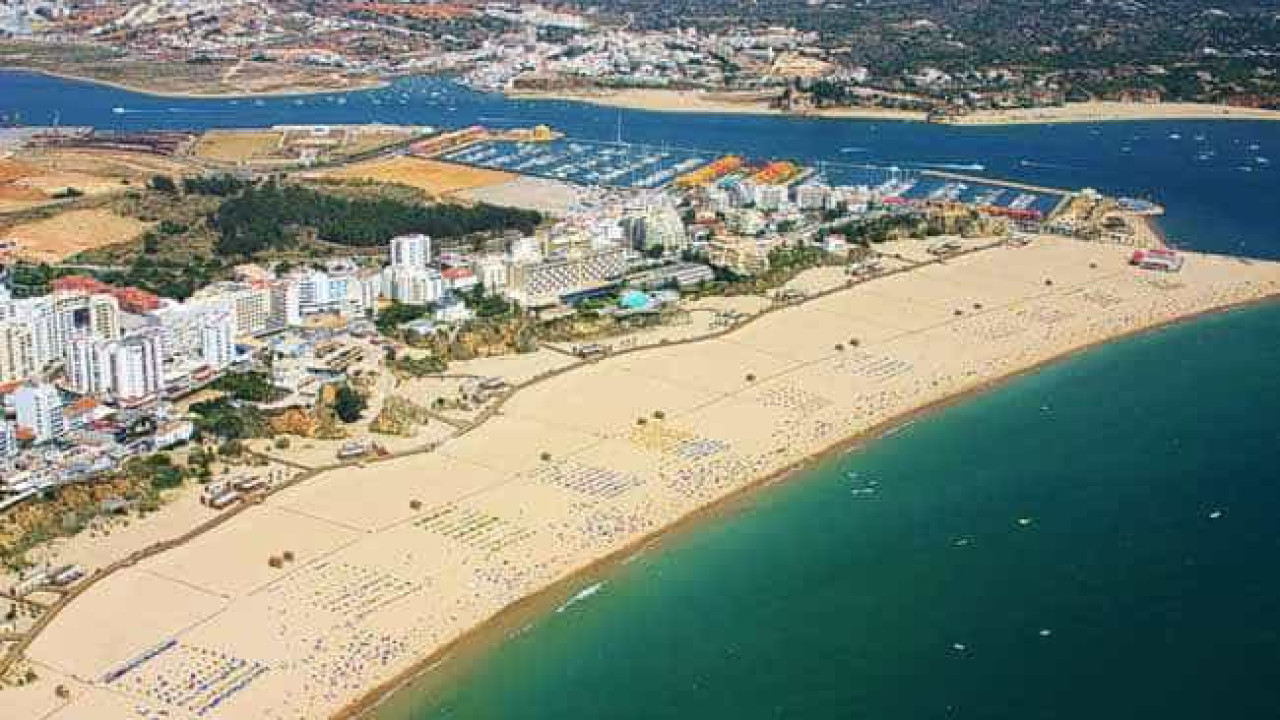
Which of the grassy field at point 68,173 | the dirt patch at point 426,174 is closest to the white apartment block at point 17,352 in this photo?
the grassy field at point 68,173

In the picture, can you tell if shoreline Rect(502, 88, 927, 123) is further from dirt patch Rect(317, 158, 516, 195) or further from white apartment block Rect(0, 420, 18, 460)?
white apartment block Rect(0, 420, 18, 460)

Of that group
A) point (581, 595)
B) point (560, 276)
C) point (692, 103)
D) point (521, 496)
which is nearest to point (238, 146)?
point (692, 103)

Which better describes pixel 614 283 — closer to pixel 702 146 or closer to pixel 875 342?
pixel 875 342

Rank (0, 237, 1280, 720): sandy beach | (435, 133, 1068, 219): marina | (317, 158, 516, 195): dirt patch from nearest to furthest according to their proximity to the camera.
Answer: (0, 237, 1280, 720): sandy beach → (435, 133, 1068, 219): marina → (317, 158, 516, 195): dirt patch

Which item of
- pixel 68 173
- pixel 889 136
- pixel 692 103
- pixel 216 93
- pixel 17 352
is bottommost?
pixel 216 93

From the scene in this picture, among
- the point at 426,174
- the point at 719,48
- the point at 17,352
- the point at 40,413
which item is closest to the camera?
the point at 40,413

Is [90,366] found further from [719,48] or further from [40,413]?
[719,48]

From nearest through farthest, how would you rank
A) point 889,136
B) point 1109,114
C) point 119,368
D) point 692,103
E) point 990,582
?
point 990,582, point 119,368, point 889,136, point 1109,114, point 692,103

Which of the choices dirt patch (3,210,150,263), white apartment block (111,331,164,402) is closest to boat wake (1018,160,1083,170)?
dirt patch (3,210,150,263)
